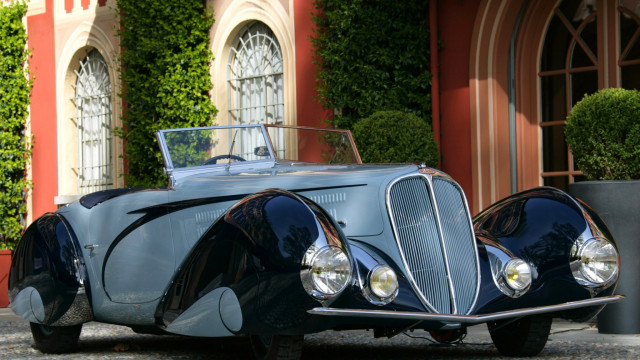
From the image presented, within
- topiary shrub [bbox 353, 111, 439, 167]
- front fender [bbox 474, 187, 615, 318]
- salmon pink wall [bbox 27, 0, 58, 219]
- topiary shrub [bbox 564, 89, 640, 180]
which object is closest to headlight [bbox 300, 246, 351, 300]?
front fender [bbox 474, 187, 615, 318]

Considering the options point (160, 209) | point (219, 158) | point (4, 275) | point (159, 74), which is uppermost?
point (159, 74)

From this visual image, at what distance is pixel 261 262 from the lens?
4344 millimetres

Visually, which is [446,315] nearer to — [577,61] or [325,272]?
[325,272]

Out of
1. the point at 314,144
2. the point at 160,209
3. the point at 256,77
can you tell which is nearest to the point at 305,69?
the point at 256,77

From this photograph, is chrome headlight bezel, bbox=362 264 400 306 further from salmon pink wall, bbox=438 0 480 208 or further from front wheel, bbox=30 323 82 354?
salmon pink wall, bbox=438 0 480 208

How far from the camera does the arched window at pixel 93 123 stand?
1435 cm

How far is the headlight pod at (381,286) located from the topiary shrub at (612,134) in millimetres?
2815

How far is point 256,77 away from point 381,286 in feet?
26.5

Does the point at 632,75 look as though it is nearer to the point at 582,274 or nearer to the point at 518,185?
the point at 518,185

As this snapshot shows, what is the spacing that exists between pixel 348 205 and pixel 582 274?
1322 mm

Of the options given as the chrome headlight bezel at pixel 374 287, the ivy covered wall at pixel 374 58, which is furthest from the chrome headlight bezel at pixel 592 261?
the ivy covered wall at pixel 374 58

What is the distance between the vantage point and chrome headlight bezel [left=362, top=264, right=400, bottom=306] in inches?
174

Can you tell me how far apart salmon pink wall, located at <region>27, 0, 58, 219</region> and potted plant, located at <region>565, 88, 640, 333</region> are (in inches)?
398

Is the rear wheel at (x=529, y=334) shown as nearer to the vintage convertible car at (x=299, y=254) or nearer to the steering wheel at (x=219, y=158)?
the vintage convertible car at (x=299, y=254)
